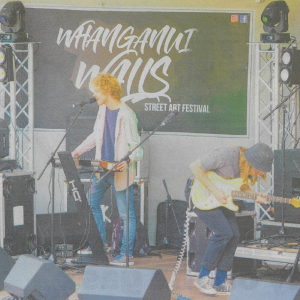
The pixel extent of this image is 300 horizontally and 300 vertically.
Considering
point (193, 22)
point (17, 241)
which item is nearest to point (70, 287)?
point (17, 241)

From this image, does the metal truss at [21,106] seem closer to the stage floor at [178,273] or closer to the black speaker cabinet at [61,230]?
the black speaker cabinet at [61,230]

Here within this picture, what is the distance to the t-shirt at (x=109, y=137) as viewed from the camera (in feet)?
21.5

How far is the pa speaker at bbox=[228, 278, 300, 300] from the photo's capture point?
3676 millimetres

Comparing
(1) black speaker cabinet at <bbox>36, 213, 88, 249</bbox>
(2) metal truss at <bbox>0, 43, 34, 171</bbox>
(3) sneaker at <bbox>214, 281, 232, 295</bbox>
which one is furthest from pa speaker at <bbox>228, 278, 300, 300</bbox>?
(2) metal truss at <bbox>0, 43, 34, 171</bbox>

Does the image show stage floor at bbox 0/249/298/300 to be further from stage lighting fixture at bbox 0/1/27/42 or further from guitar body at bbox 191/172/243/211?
stage lighting fixture at bbox 0/1/27/42

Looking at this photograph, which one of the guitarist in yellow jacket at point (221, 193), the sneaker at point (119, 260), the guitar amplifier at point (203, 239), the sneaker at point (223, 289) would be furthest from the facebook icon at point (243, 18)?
the sneaker at point (223, 289)

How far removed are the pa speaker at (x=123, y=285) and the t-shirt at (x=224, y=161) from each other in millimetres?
1424

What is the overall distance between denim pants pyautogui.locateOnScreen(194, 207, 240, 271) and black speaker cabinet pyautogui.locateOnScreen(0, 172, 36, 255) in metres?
2.17

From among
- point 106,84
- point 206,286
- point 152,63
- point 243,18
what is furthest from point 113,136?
point 243,18

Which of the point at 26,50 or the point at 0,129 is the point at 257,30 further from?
the point at 0,129

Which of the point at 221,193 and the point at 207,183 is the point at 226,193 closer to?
the point at 221,193

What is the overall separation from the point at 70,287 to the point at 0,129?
2.62m

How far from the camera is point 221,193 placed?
545cm

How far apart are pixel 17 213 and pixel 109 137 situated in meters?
1.27
